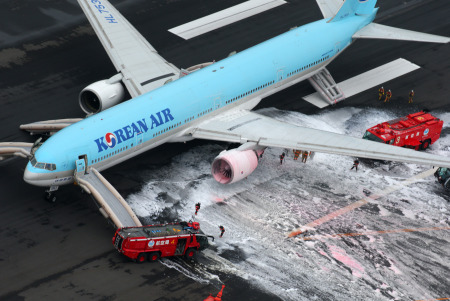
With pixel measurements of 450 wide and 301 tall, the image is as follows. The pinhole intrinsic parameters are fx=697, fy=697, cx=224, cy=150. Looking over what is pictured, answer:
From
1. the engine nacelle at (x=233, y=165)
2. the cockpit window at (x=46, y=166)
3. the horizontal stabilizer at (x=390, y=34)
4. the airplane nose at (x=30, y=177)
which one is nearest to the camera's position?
the cockpit window at (x=46, y=166)

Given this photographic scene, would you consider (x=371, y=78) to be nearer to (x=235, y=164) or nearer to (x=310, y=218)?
(x=310, y=218)

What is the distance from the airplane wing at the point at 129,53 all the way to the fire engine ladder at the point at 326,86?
12608mm

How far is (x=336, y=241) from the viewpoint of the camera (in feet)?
157

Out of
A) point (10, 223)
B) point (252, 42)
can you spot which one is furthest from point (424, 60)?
point (10, 223)

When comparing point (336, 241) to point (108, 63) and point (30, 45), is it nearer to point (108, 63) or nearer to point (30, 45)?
point (108, 63)

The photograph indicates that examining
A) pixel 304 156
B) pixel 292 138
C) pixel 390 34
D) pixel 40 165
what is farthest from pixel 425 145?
Result: pixel 40 165

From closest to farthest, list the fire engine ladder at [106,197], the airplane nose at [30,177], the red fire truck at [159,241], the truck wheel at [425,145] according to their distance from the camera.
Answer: the red fire truck at [159,241] < the fire engine ladder at [106,197] < the airplane nose at [30,177] < the truck wheel at [425,145]

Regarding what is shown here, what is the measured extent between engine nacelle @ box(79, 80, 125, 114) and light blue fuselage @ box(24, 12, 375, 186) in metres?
5.74

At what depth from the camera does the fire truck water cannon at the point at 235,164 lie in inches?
1964

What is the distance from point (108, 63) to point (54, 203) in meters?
20.8

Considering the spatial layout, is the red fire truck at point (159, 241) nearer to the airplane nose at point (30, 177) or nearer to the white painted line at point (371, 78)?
the airplane nose at point (30, 177)

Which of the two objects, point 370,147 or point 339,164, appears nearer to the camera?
point 370,147

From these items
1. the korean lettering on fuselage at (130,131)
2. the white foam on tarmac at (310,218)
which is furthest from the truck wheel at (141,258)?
the korean lettering on fuselage at (130,131)

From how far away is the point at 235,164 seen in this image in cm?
4975
